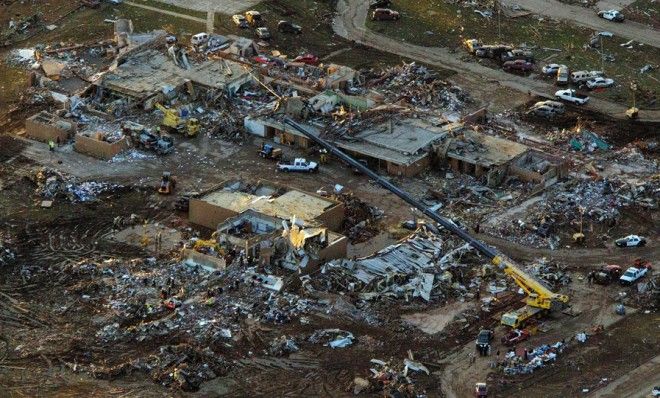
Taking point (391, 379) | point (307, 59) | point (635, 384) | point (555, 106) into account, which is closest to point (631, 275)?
point (635, 384)

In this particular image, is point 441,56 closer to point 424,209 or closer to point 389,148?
point 389,148

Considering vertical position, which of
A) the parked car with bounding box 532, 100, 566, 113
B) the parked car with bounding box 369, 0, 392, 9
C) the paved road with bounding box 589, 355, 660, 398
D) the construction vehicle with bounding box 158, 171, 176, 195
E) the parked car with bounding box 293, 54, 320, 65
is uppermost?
the paved road with bounding box 589, 355, 660, 398

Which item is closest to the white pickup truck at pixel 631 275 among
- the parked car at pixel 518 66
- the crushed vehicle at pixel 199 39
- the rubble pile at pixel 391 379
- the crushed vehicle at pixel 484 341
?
the crushed vehicle at pixel 484 341

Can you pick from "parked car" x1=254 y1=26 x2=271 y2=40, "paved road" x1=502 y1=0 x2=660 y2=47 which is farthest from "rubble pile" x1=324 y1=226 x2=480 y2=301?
"paved road" x1=502 y1=0 x2=660 y2=47

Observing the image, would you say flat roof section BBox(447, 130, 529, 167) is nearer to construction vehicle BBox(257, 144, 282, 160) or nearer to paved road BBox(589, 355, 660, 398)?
construction vehicle BBox(257, 144, 282, 160)

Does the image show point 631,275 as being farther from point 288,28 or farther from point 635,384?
point 288,28

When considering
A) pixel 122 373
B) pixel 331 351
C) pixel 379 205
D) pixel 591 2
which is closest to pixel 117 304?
pixel 122 373

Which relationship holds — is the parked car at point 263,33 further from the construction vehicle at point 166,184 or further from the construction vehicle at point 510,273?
the construction vehicle at point 166,184
